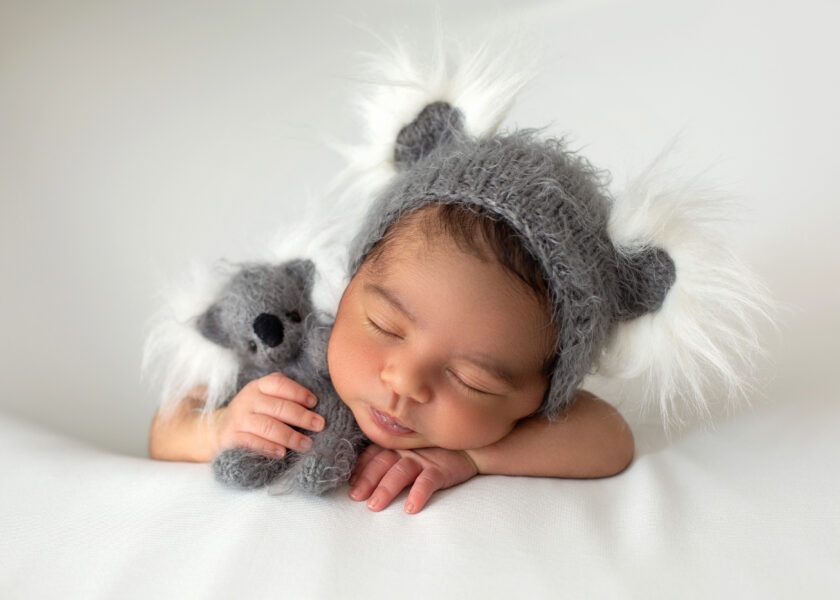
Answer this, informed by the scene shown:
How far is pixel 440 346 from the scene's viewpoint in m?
0.99

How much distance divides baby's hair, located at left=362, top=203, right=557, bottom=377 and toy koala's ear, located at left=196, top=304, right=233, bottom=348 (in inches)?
9.7

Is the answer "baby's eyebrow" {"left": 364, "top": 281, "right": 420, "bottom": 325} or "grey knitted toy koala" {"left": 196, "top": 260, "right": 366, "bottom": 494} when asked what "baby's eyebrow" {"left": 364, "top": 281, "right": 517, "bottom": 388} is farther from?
"grey knitted toy koala" {"left": 196, "top": 260, "right": 366, "bottom": 494}

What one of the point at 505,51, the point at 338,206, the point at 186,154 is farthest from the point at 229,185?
the point at 505,51

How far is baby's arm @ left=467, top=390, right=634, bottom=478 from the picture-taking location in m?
1.10

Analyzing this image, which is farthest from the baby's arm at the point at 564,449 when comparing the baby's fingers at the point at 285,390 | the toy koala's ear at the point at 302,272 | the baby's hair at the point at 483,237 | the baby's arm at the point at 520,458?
the toy koala's ear at the point at 302,272

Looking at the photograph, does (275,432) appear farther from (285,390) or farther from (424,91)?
(424,91)

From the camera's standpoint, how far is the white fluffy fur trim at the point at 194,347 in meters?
1.18

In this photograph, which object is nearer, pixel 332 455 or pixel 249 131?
pixel 332 455

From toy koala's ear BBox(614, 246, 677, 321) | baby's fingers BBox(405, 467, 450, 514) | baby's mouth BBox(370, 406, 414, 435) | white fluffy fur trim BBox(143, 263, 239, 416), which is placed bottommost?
white fluffy fur trim BBox(143, 263, 239, 416)

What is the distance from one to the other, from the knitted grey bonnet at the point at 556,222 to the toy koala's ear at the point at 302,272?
0.23 ft

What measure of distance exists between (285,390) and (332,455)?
12cm

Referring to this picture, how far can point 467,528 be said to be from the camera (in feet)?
3.12

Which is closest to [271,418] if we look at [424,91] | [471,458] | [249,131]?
[471,458]

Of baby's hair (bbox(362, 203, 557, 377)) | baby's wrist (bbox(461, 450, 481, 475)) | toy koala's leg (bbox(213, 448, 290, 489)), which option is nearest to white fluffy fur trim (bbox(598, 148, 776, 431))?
baby's hair (bbox(362, 203, 557, 377))
